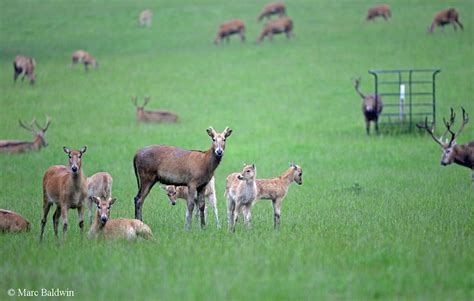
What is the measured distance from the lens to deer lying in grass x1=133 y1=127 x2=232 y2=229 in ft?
47.4

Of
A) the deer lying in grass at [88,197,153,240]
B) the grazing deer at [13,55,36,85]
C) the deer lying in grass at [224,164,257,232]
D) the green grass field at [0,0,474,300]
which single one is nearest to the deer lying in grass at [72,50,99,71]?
the green grass field at [0,0,474,300]

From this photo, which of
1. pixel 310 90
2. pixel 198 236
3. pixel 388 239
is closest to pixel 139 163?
pixel 198 236

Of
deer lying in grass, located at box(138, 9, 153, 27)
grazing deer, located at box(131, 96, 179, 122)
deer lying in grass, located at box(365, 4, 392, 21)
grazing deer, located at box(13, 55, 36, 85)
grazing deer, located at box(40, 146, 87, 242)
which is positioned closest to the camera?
grazing deer, located at box(40, 146, 87, 242)

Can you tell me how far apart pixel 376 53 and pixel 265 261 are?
30945 mm

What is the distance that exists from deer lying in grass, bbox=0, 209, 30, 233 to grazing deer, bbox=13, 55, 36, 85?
25.1 metres

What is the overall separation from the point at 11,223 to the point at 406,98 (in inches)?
884

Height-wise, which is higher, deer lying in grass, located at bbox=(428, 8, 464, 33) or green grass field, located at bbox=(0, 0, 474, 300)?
deer lying in grass, located at bbox=(428, 8, 464, 33)

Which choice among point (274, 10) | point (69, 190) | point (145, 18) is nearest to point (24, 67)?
point (145, 18)

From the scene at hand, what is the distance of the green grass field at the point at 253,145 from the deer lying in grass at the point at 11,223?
0.20m

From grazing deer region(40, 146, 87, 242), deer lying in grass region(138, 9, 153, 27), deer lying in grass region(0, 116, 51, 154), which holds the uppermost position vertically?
deer lying in grass region(138, 9, 153, 27)

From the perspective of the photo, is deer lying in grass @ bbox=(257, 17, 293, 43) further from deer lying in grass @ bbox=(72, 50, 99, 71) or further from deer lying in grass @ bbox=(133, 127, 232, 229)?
deer lying in grass @ bbox=(133, 127, 232, 229)

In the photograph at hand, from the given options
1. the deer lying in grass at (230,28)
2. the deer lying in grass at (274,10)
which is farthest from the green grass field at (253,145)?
the deer lying in grass at (274,10)

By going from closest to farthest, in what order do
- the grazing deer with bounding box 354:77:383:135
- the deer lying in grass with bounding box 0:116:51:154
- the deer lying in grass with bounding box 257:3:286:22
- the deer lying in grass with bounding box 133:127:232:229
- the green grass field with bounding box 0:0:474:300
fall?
the green grass field with bounding box 0:0:474:300
the deer lying in grass with bounding box 133:127:232:229
the deer lying in grass with bounding box 0:116:51:154
the grazing deer with bounding box 354:77:383:135
the deer lying in grass with bounding box 257:3:286:22

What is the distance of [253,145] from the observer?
27.4 metres
